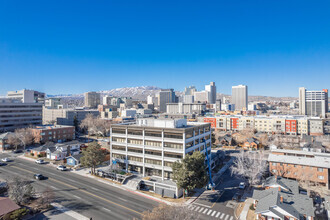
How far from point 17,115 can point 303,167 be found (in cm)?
14027

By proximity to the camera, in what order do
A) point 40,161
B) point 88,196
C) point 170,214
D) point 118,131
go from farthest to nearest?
point 40,161, point 118,131, point 88,196, point 170,214

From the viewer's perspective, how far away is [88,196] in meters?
45.0

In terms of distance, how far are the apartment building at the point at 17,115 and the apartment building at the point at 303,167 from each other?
130921 mm

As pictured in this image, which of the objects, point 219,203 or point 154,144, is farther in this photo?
point 154,144

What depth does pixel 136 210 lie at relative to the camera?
38.9 meters

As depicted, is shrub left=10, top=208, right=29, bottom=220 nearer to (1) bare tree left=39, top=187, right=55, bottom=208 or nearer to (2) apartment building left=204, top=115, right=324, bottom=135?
(1) bare tree left=39, top=187, right=55, bottom=208

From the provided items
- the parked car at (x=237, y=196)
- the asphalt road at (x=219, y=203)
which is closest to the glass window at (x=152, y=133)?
the asphalt road at (x=219, y=203)

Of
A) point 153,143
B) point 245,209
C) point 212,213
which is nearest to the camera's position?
point 212,213

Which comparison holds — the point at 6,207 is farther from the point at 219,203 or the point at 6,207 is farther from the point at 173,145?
the point at 219,203

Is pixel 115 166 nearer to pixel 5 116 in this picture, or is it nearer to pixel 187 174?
pixel 187 174

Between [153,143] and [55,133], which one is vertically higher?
[153,143]

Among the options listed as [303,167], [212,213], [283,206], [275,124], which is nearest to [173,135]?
[212,213]

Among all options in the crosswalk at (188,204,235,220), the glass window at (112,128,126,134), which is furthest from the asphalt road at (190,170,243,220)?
the glass window at (112,128,126,134)

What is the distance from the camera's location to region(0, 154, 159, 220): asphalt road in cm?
3859
